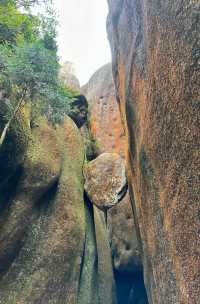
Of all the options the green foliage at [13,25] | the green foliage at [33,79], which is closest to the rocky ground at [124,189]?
the green foliage at [33,79]

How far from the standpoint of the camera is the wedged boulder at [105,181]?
11219 mm

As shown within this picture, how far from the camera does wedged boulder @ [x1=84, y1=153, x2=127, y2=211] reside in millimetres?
11219

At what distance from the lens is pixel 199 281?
442 cm

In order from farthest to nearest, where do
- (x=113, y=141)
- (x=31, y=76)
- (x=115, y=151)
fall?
(x=113, y=141) < (x=115, y=151) < (x=31, y=76)

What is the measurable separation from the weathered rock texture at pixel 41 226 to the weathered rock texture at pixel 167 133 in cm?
242

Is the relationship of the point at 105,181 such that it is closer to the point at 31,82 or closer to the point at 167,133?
the point at 31,82

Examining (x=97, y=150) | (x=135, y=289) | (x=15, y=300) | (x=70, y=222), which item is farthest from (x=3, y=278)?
(x=97, y=150)

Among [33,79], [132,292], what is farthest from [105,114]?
[33,79]

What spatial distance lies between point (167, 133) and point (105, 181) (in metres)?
6.67

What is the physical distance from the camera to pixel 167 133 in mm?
5121

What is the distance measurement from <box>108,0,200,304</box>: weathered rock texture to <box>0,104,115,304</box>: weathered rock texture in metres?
2.42

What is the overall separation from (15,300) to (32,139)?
3.97m

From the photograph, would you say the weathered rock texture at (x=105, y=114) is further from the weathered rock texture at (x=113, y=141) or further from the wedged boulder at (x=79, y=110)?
the wedged boulder at (x=79, y=110)

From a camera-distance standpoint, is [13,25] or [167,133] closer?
[167,133]
